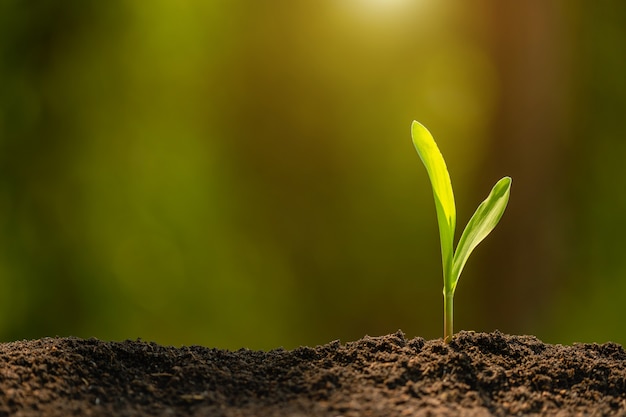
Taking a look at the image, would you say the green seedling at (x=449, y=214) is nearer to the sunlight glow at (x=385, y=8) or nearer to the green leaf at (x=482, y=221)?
the green leaf at (x=482, y=221)

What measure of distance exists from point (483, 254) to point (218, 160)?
900 millimetres

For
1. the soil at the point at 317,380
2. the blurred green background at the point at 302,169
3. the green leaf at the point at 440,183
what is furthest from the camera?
the blurred green background at the point at 302,169

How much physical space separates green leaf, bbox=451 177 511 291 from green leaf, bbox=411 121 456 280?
0.02 m

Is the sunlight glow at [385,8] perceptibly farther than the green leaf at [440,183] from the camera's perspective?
Yes

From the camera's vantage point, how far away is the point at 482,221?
56.6 inches

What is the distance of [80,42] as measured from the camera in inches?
84.5

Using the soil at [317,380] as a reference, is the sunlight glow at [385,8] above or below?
above

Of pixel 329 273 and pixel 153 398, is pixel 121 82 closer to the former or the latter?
pixel 329 273

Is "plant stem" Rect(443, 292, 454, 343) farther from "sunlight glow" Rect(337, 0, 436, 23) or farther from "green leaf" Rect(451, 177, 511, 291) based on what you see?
"sunlight glow" Rect(337, 0, 436, 23)

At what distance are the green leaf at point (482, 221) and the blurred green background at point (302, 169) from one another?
2.05 ft

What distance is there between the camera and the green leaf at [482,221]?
143cm

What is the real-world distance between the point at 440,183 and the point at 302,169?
2.44ft

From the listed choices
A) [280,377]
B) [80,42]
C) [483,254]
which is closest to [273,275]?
[483,254]

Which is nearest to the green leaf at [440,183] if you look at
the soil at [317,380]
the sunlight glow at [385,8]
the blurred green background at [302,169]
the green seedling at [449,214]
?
the green seedling at [449,214]
